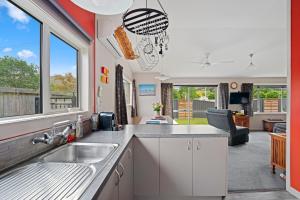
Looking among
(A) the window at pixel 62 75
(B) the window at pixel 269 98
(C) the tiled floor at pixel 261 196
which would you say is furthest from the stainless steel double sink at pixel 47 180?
(B) the window at pixel 269 98

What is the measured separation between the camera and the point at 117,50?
12.3 feet

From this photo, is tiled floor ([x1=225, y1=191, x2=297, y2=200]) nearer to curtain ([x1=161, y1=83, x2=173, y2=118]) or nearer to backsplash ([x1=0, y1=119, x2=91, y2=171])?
backsplash ([x1=0, y1=119, x2=91, y2=171])

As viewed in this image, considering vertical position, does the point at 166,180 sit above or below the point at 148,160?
below

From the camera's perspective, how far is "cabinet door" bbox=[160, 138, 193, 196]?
236cm

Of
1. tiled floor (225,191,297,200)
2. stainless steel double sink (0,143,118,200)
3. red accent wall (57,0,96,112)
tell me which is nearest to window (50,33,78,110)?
red accent wall (57,0,96,112)

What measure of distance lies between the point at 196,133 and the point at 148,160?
640 mm

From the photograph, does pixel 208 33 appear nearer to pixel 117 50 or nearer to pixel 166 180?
pixel 117 50

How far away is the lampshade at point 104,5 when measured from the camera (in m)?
0.92

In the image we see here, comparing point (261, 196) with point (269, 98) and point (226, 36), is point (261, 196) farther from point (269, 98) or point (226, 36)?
point (269, 98)

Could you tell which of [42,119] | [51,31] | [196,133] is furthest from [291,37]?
[42,119]

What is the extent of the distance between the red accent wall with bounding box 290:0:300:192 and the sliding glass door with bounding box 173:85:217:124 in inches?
244

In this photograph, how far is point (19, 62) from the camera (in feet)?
5.02

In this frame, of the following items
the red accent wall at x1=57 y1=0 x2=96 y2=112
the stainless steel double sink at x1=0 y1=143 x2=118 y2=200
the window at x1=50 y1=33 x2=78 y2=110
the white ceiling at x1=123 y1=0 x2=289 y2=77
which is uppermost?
the white ceiling at x1=123 y1=0 x2=289 y2=77

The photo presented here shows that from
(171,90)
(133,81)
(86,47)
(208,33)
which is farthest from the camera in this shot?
(171,90)
